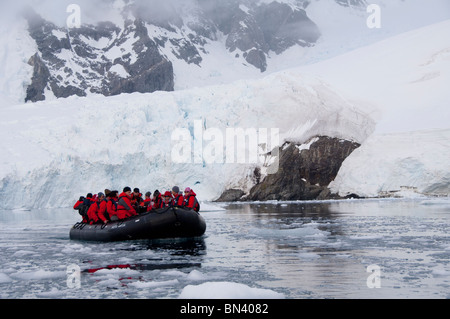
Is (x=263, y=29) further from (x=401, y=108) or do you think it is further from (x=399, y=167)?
(x=399, y=167)

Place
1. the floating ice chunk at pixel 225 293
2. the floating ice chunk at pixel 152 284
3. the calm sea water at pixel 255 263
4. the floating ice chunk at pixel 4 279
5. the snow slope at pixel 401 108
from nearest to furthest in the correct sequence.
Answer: the floating ice chunk at pixel 225 293 → the calm sea water at pixel 255 263 → the floating ice chunk at pixel 152 284 → the floating ice chunk at pixel 4 279 → the snow slope at pixel 401 108

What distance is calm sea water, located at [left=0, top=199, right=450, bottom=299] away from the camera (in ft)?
22.2

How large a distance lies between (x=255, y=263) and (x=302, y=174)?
25.2 meters

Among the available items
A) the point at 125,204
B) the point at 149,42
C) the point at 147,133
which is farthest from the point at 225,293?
the point at 149,42

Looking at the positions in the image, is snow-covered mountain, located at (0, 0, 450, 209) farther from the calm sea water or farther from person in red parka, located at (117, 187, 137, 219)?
person in red parka, located at (117, 187, 137, 219)

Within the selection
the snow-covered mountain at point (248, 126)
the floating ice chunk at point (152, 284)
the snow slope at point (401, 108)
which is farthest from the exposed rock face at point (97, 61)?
the floating ice chunk at point (152, 284)

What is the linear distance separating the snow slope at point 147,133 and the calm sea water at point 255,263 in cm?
1848

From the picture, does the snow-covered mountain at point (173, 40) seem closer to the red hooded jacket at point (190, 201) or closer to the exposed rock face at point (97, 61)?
the exposed rock face at point (97, 61)

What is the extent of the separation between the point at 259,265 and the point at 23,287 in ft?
11.1

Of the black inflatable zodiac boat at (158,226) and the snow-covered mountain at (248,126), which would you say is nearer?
the black inflatable zodiac boat at (158,226)

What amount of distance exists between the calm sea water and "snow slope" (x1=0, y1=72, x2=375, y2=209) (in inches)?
728

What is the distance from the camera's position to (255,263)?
29.2ft

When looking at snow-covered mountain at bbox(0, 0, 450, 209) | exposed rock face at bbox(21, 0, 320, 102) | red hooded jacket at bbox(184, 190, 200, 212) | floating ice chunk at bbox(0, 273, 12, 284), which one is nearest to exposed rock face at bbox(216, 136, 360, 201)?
snow-covered mountain at bbox(0, 0, 450, 209)

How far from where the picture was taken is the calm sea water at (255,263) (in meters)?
6.78
